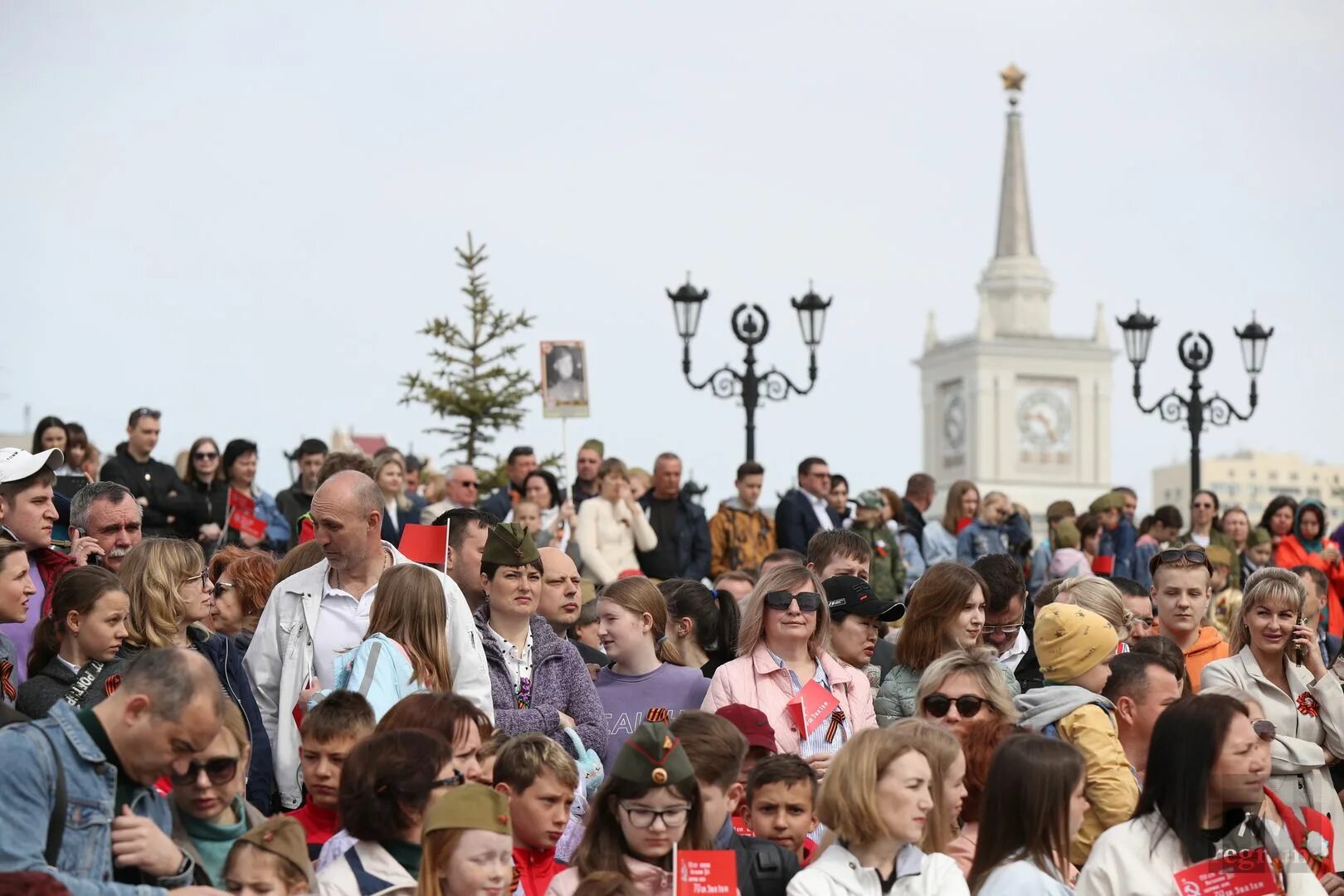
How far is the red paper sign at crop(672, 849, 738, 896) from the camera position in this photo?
242 inches

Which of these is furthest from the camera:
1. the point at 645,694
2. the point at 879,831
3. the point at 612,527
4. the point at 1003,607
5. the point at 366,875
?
the point at 612,527

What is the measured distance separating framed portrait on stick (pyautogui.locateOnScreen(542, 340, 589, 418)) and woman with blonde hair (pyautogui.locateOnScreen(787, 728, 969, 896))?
7944 millimetres

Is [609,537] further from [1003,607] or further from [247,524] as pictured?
[1003,607]

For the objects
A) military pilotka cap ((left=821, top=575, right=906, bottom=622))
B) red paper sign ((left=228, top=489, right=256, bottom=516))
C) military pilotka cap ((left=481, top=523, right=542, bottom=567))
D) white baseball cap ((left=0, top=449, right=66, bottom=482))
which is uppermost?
white baseball cap ((left=0, top=449, right=66, bottom=482))

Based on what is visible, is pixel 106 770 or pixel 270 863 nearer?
pixel 106 770

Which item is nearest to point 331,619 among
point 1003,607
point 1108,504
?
point 1003,607

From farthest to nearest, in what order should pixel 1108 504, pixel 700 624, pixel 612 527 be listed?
1. pixel 1108 504
2. pixel 612 527
3. pixel 700 624

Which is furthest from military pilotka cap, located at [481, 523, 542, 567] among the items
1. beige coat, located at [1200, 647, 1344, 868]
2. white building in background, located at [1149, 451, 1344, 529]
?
white building in background, located at [1149, 451, 1344, 529]

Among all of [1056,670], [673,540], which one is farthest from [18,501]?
[673,540]

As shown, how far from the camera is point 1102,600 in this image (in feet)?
31.0

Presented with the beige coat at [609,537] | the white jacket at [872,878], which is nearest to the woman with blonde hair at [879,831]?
the white jacket at [872,878]

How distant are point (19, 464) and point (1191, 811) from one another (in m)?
5.14

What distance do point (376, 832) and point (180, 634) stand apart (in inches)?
96.7

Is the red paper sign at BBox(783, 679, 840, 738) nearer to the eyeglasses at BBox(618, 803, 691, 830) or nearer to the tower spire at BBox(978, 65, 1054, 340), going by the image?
the eyeglasses at BBox(618, 803, 691, 830)
